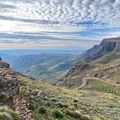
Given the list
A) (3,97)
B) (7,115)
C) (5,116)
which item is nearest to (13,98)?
(3,97)

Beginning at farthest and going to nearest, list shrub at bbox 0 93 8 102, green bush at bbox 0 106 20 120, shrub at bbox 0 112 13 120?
shrub at bbox 0 93 8 102 → green bush at bbox 0 106 20 120 → shrub at bbox 0 112 13 120

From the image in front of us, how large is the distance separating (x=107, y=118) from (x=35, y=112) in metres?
14.9

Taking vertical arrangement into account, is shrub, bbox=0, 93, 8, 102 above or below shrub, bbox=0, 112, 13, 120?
below

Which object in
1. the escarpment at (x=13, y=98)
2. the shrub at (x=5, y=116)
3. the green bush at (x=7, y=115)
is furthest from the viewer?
the escarpment at (x=13, y=98)

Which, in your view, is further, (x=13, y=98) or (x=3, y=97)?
(x=3, y=97)

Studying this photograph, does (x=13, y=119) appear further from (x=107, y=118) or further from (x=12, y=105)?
(x=107, y=118)

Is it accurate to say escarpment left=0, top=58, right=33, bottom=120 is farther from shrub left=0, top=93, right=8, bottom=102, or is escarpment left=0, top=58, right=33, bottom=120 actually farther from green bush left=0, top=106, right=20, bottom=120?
green bush left=0, top=106, right=20, bottom=120

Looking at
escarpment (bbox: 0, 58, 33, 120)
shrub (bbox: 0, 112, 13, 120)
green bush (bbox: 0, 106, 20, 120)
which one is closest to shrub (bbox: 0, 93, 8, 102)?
escarpment (bbox: 0, 58, 33, 120)

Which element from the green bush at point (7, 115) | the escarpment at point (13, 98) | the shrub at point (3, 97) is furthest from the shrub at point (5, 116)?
the shrub at point (3, 97)

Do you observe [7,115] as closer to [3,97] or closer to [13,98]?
[13,98]

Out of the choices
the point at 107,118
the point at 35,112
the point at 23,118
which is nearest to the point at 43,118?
the point at 35,112

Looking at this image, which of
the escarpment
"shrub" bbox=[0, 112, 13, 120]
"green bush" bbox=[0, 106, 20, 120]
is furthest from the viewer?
the escarpment

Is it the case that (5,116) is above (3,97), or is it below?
above

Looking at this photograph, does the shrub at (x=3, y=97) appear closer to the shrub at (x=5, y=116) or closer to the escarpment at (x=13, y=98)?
the escarpment at (x=13, y=98)
